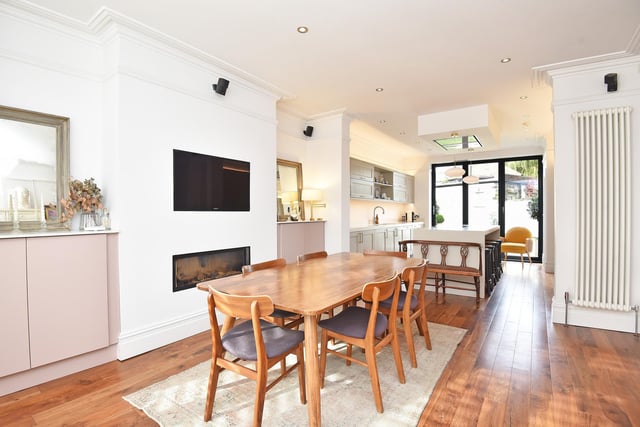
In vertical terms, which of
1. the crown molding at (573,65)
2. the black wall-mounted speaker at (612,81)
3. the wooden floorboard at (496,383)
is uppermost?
the crown molding at (573,65)

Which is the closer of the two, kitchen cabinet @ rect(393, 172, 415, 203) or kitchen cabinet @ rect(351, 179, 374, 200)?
kitchen cabinet @ rect(351, 179, 374, 200)

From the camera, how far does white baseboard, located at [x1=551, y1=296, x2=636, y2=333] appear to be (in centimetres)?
336

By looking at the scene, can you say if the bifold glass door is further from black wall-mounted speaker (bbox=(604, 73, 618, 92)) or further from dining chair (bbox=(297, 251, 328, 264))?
dining chair (bbox=(297, 251, 328, 264))

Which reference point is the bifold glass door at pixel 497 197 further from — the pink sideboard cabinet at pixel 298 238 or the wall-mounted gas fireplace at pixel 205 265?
the wall-mounted gas fireplace at pixel 205 265

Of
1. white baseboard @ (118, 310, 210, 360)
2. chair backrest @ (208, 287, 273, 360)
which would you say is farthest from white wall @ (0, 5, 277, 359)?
chair backrest @ (208, 287, 273, 360)

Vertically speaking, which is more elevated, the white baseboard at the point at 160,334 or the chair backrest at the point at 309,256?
the chair backrest at the point at 309,256

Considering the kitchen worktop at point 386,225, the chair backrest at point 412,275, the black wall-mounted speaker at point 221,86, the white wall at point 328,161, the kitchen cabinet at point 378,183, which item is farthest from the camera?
the kitchen cabinet at point 378,183

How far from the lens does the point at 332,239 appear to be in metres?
5.14

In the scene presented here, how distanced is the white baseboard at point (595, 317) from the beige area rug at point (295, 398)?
1941mm

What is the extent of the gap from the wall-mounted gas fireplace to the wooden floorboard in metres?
0.58

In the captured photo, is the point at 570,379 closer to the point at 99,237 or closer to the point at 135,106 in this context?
the point at 99,237

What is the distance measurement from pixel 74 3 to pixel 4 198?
1.55 meters

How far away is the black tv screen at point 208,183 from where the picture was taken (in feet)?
10.4

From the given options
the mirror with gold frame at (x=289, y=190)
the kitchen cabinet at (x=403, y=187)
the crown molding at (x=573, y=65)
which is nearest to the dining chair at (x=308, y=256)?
the mirror with gold frame at (x=289, y=190)
